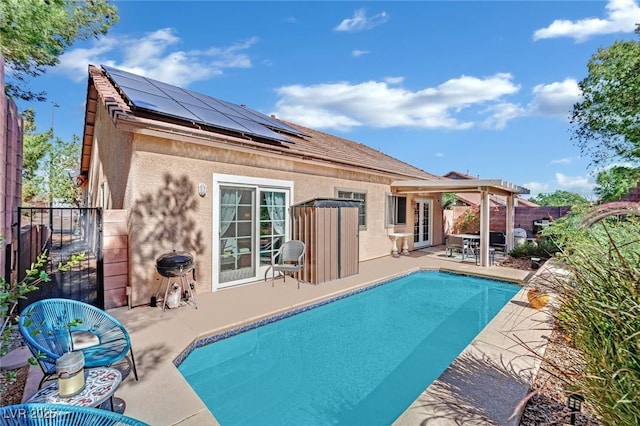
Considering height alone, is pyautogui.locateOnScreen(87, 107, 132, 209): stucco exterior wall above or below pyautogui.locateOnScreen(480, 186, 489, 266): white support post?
above

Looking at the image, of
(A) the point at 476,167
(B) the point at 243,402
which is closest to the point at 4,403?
(B) the point at 243,402

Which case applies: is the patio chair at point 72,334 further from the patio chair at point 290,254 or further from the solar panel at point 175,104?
the patio chair at point 290,254

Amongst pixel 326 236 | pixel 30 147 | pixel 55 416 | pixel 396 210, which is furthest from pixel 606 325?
pixel 30 147

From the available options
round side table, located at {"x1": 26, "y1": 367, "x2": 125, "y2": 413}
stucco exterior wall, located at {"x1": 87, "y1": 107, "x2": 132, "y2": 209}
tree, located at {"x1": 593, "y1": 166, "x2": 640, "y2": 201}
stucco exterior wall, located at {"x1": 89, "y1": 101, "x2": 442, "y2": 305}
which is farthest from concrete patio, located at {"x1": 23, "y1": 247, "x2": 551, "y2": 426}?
tree, located at {"x1": 593, "y1": 166, "x2": 640, "y2": 201}

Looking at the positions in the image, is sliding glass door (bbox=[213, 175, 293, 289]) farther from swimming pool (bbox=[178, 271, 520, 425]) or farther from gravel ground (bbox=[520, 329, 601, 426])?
gravel ground (bbox=[520, 329, 601, 426])

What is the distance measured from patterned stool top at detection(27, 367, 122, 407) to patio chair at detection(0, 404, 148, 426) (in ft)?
2.33

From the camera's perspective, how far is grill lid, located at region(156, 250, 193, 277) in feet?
20.5

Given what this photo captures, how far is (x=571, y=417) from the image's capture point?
2.91 m

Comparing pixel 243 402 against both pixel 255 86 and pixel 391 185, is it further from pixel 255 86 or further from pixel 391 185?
pixel 255 86

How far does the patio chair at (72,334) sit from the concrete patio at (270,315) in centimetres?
54

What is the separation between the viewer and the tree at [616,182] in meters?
12.4

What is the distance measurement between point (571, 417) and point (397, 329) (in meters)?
3.92

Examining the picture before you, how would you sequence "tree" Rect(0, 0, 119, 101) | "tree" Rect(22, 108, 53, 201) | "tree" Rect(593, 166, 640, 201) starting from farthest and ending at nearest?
"tree" Rect(22, 108, 53, 201) → "tree" Rect(593, 166, 640, 201) → "tree" Rect(0, 0, 119, 101)

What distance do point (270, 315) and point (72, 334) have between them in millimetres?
3462
